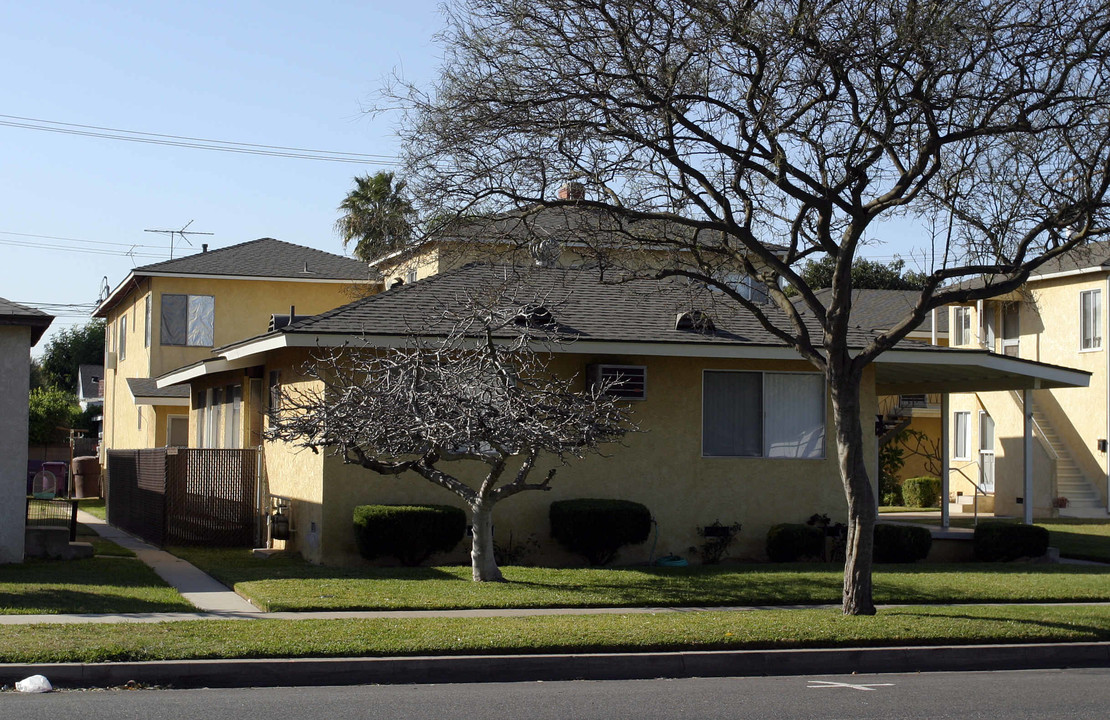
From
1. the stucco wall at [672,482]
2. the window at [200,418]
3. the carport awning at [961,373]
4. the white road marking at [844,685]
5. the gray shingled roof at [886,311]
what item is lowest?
the white road marking at [844,685]

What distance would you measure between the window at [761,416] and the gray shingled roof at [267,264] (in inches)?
640

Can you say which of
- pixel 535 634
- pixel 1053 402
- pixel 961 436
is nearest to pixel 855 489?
pixel 535 634

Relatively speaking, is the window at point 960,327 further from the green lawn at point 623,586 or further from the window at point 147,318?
the window at point 147,318

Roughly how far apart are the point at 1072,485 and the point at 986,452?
→ 3.48 meters

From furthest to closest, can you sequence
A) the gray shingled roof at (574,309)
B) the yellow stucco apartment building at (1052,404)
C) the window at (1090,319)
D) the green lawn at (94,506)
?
the window at (1090,319)
the yellow stucco apartment building at (1052,404)
the green lawn at (94,506)
the gray shingled roof at (574,309)

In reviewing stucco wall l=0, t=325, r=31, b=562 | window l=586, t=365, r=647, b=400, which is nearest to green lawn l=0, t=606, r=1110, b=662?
stucco wall l=0, t=325, r=31, b=562

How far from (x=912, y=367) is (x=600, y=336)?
225 inches

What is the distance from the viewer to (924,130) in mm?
13062

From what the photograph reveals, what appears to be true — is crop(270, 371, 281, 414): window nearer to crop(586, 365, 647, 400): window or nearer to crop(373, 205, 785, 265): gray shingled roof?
crop(373, 205, 785, 265): gray shingled roof

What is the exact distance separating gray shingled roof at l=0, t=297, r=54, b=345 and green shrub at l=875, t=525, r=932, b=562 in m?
12.3

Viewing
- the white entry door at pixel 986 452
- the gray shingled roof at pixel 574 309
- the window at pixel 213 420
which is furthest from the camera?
the white entry door at pixel 986 452

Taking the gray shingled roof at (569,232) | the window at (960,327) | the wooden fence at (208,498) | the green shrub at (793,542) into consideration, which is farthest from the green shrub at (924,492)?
the gray shingled roof at (569,232)

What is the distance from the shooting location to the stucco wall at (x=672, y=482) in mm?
18094

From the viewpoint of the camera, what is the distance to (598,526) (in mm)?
17500
